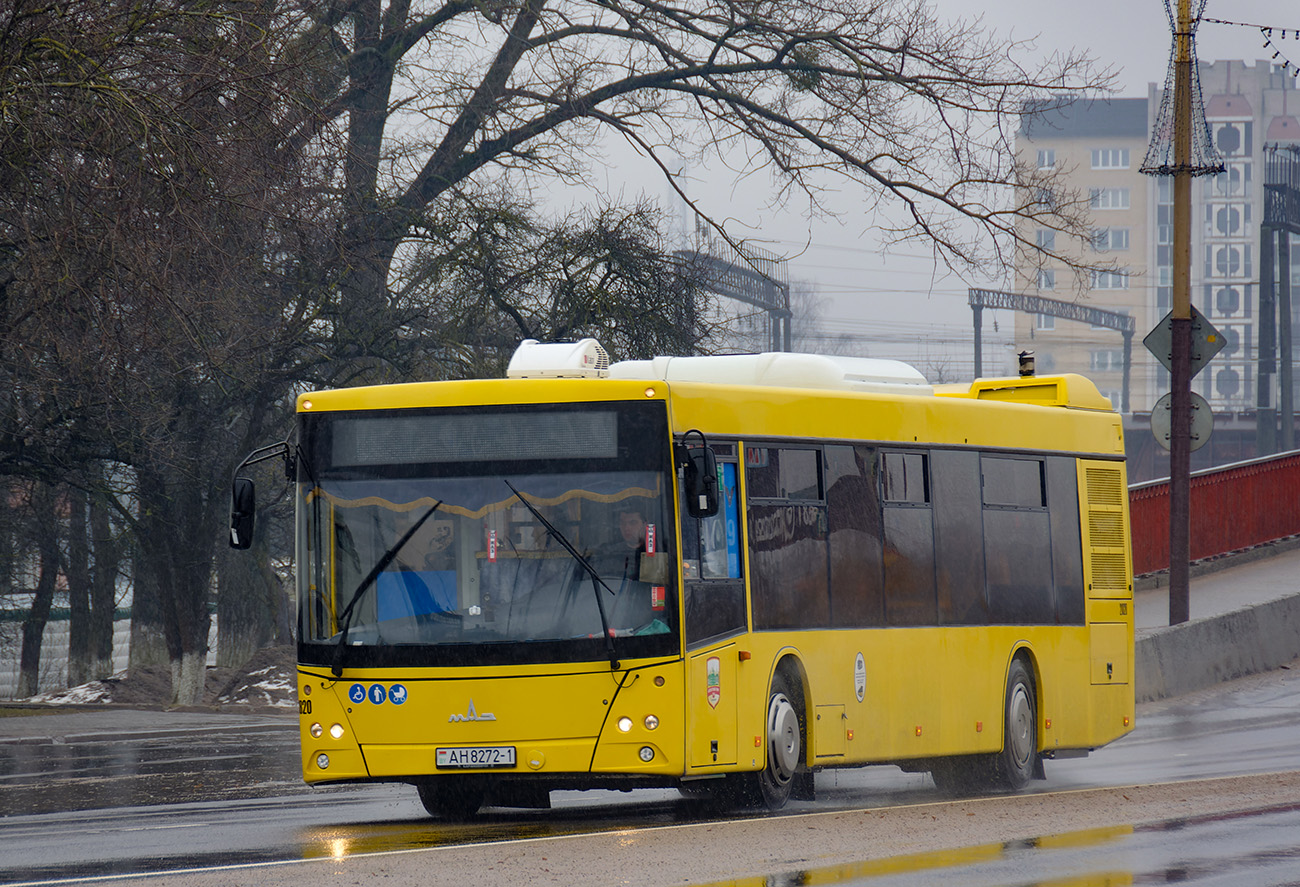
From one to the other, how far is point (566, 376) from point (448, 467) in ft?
3.61

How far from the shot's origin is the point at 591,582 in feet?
34.6

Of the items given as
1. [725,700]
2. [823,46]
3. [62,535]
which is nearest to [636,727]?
[725,700]

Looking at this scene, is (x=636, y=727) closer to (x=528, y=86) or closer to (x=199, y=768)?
(x=199, y=768)

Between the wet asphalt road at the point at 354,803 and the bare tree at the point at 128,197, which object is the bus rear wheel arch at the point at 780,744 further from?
the bare tree at the point at 128,197

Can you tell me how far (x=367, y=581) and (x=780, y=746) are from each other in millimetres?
2879

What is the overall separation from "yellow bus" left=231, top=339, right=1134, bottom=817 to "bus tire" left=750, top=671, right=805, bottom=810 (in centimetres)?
2

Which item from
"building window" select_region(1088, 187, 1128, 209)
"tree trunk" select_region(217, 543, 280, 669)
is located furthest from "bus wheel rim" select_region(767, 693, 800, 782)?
"building window" select_region(1088, 187, 1128, 209)

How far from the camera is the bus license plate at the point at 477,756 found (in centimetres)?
1045

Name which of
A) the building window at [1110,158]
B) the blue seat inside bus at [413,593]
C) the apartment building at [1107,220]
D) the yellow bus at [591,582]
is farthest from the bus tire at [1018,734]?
the building window at [1110,158]

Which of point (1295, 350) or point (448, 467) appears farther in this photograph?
point (1295, 350)

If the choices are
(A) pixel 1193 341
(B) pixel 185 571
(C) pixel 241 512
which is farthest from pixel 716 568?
(B) pixel 185 571

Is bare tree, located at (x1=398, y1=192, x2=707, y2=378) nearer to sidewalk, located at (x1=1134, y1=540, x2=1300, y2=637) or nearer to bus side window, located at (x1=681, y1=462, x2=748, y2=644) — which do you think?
sidewalk, located at (x1=1134, y1=540, x2=1300, y2=637)

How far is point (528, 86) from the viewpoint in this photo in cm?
2755

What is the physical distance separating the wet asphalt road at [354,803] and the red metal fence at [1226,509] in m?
5.96
